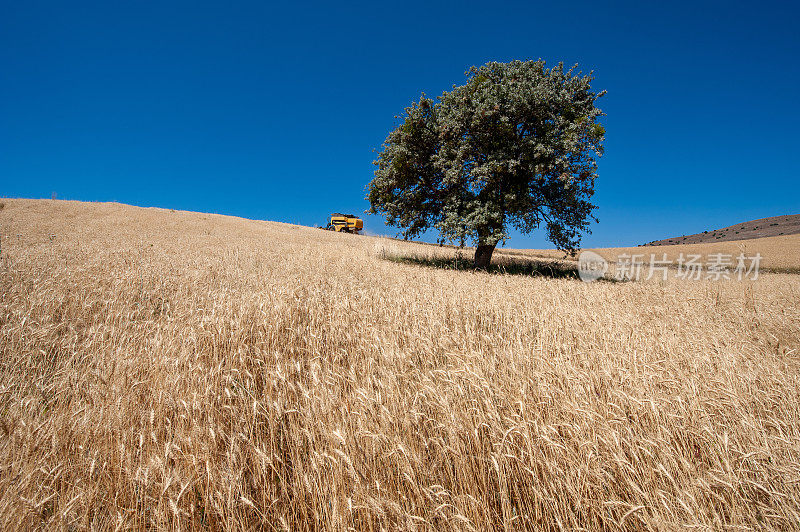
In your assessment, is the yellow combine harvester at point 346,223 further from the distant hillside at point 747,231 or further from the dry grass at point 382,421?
the distant hillside at point 747,231

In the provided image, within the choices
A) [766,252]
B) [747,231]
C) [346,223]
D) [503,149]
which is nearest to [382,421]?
[503,149]

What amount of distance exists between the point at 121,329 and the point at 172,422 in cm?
276

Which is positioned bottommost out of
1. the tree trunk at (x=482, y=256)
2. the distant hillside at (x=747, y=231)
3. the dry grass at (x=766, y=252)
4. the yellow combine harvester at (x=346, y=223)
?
the tree trunk at (x=482, y=256)

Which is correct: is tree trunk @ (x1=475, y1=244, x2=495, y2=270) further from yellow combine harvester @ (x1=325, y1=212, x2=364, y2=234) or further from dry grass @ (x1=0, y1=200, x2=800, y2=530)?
yellow combine harvester @ (x1=325, y1=212, x2=364, y2=234)

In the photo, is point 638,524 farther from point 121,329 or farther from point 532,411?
point 121,329

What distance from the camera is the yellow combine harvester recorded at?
50062mm

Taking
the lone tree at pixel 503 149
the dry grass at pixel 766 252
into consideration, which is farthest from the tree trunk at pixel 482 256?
the dry grass at pixel 766 252

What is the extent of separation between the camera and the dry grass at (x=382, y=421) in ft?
6.25

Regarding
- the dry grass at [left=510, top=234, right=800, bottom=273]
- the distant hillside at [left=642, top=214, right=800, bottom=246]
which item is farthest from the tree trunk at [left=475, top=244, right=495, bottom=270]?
the distant hillside at [left=642, top=214, right=800, bottom=246]

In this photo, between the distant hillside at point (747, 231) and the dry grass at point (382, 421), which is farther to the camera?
the distant hillside at point (747, 231)

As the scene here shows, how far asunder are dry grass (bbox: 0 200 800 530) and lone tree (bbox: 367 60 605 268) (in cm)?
927

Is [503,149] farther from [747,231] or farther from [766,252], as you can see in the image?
[747,231]

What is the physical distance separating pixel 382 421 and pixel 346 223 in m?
49.2

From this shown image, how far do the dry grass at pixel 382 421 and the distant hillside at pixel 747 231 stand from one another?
239ft
